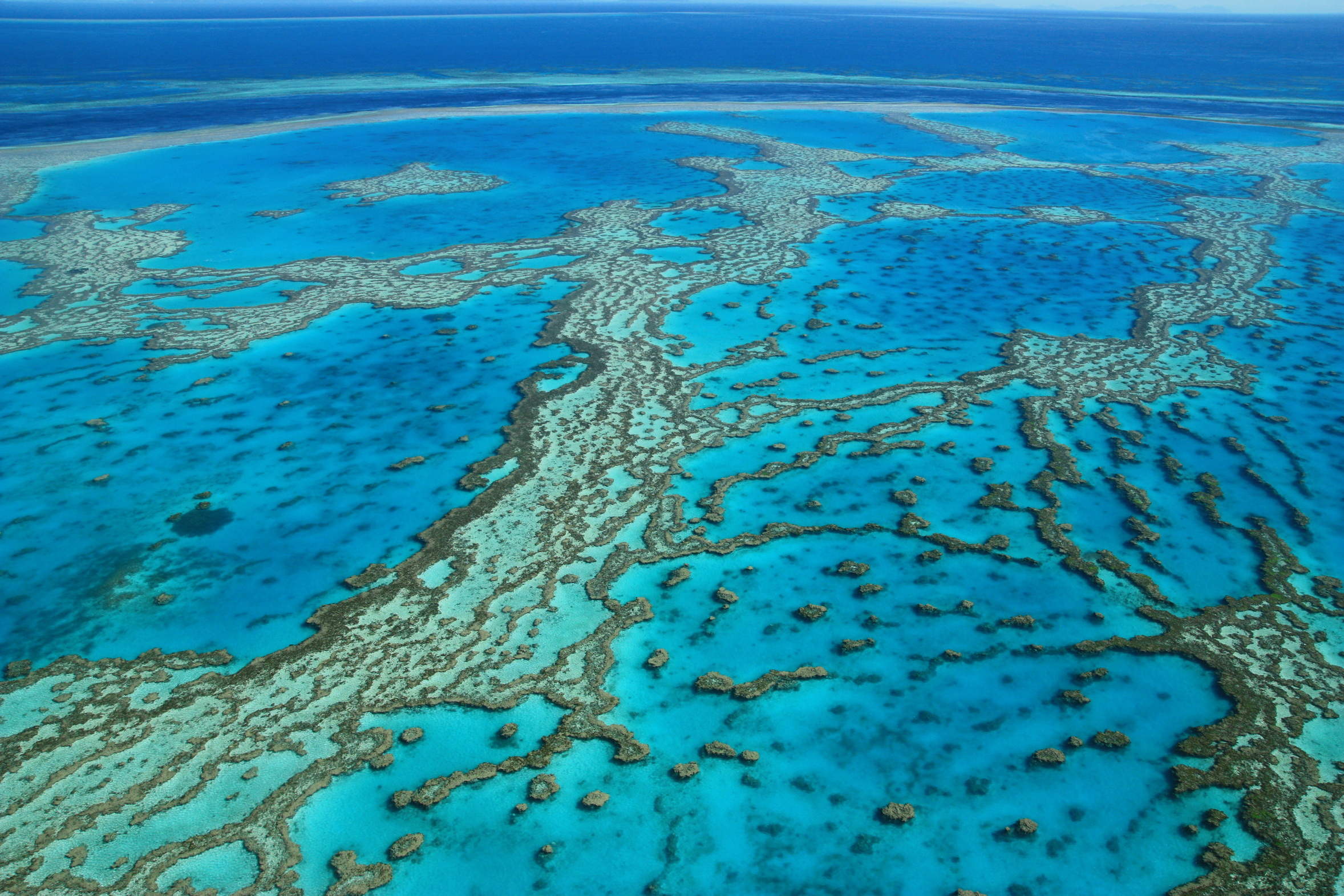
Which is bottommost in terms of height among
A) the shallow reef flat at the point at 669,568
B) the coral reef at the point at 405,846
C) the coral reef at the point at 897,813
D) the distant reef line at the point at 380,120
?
the coral reef at the point at 405,846

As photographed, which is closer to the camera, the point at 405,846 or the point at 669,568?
the point at 405,846

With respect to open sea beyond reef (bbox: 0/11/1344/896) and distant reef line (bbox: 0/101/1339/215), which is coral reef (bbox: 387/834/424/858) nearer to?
open sea beyond reef (bbox: 0/11/1344/896)

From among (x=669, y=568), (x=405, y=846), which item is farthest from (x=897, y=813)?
(x=405, y=846)

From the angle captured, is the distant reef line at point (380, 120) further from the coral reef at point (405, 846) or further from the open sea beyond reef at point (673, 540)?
the coral reef at point (405, 846)

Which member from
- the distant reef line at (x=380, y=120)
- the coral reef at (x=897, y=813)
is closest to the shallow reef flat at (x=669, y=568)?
the coral reef at (x=897, y=813)

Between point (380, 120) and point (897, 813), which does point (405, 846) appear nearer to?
point (897, 813)
